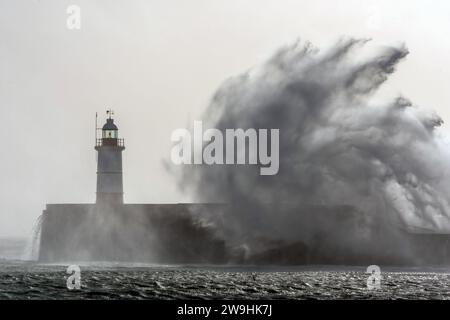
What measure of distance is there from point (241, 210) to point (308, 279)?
7.08m

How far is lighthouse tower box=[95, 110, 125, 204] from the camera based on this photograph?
4753cm

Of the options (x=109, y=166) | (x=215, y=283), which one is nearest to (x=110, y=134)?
(x=109, y=166)

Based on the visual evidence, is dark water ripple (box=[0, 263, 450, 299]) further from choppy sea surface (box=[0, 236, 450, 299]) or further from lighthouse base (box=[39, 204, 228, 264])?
lighthouse base (box=[39, 204, 228, 264])

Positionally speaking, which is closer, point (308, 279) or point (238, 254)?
point (308, 279)

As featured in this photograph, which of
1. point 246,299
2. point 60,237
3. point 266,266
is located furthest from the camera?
point 60,237

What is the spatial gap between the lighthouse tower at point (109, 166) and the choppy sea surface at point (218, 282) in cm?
392

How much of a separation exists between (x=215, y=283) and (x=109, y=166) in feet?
42.4

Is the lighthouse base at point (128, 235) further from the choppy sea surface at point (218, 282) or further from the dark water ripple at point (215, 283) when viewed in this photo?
the dark water ripple at point (215, 283)

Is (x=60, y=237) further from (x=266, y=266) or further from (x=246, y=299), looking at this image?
(x=246, y=299)

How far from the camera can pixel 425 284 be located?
3697 cm
